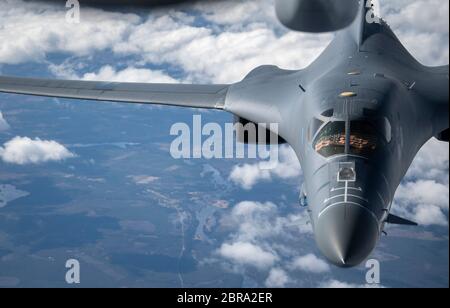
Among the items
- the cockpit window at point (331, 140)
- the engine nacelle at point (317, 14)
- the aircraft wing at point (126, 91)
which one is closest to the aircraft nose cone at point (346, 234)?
the cockpit window at point (331, 140)

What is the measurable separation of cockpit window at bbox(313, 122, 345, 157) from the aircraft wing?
7.79 m

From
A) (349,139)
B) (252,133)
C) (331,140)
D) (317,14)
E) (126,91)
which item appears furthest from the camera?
(126,91)

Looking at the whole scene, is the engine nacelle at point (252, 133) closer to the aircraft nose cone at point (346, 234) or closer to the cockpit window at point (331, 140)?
the cockpit window at point (331, 140)

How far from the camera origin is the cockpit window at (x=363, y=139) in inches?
476

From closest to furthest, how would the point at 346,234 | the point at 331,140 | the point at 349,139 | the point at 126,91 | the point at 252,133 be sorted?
the point at 346,234
the point at 349,139
the point at 331,140
the point at 252,133
the point at 126,91

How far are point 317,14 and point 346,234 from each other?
4844 millimetres

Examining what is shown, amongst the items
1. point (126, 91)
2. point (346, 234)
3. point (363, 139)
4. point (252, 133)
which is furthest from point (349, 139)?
point (126, 91)

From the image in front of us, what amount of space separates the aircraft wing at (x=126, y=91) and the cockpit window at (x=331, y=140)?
7.79 m

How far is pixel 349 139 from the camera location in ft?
39.8

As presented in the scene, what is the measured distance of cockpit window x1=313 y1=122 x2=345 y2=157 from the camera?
12.1 metres

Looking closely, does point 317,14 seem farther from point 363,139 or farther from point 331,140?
point 363,139

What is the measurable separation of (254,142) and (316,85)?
5.31 m

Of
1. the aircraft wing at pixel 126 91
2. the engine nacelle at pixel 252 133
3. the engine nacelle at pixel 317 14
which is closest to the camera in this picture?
the engine nacelle at pixel 317 14

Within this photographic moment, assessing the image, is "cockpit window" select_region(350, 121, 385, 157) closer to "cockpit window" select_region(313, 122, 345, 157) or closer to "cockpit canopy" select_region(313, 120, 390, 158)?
"cockpit canopy" select_region(313, 120, 390, 158)
